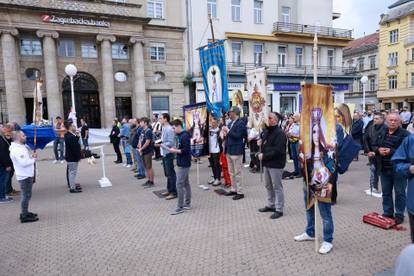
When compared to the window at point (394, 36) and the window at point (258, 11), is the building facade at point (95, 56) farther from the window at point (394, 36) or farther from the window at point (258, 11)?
the window at point (394, 36)

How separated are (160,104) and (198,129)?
57.2ft

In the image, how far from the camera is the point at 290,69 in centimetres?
2898

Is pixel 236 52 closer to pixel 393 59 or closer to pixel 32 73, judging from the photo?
pixel 32 73

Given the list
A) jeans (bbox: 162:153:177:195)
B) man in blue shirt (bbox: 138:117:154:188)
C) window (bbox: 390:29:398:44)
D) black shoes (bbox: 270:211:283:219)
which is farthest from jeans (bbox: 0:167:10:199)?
window (bbox: 390:29:398:44)

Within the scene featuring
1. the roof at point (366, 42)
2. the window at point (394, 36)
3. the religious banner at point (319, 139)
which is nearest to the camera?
the religious banner at point (319, 139)

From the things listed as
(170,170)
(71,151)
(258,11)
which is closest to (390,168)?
(170,170)

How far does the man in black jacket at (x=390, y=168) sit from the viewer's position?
4918mm

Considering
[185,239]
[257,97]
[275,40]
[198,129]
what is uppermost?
[275,40]

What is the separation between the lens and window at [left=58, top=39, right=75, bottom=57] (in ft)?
71.1

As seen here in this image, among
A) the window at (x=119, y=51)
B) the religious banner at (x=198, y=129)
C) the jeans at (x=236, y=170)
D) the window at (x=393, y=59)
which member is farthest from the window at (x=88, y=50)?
the window at (x=393, y=59)

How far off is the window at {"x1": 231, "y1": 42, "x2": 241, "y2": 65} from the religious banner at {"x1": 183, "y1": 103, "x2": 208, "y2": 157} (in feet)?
64.0

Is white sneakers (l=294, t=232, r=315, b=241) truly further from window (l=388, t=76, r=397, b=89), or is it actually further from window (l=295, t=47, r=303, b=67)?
window (l=388, t=76, r=397, b=89)

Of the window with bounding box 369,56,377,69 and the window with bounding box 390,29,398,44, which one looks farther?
the window with bounding box 369,56,377,69

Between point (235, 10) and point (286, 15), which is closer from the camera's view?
point (235, 10)
